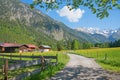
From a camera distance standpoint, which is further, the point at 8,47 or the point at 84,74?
the point at 8,47

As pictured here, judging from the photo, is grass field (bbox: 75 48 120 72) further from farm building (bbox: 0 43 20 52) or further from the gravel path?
farm building (bbox: 0 43 20 52)

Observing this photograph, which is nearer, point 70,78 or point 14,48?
point 70,78

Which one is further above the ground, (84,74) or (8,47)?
(8,47)

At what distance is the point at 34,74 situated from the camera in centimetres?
1969

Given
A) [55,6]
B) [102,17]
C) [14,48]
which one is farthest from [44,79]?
[14,48]

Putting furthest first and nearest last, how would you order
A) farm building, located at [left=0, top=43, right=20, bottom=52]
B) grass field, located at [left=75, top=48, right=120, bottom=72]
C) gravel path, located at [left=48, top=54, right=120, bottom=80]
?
farm building, located at [left=0, top=43, right=20, bottom=52]
grass field, located at [left=75, top=48, right=120, bottom=72]
gravel path, located at [left=48, top=54, right=120, bottom=80]

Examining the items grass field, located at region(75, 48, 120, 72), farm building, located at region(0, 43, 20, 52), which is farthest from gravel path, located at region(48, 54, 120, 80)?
farm building, located at region(0, 43, 20, 52)

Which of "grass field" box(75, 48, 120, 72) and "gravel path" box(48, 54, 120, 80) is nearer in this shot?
"gravel path" box(48, 54, 120, 80)

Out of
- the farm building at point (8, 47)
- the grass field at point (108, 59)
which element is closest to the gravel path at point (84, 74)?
the grass field at point (108, 59)

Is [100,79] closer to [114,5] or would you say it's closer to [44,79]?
[44,79]

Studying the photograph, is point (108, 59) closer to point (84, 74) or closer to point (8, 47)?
point (84, 74)

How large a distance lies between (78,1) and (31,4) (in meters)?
4.17

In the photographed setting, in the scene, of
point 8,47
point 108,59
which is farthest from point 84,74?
point 8,47

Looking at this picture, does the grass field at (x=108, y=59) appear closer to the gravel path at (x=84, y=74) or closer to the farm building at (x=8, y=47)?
the gravel path at (x=84, y=74)
